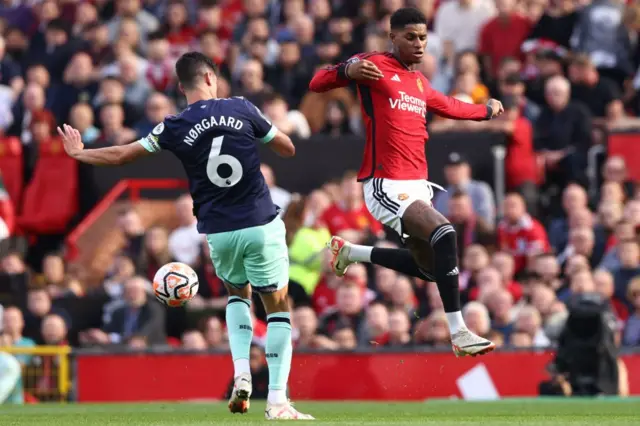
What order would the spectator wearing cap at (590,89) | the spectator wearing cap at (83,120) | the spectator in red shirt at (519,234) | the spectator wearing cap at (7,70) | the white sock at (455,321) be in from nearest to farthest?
1. the white sock at (455,321)
2. the spectator in red shirt at (519,234)
3. the spectator wearing cap at (590,89)
4. the spectator wearing cap at (83,120)
5. the spectator wearing cap at (7,70)

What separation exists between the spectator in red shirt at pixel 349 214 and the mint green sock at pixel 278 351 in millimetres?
6367

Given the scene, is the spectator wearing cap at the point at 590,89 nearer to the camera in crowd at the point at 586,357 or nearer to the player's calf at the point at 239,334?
the camera in crowd at the point at 586,357

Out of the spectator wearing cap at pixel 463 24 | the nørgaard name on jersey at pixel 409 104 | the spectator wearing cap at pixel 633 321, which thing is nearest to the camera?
the nørgaard name on jersey at pixel 409 104

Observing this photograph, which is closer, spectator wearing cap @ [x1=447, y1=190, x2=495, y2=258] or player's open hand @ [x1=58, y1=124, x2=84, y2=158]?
player's open hand @ [x1=58, y1=124, x2=84, y2=158]

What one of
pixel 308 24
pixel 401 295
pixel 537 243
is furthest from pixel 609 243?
pixel 308 24

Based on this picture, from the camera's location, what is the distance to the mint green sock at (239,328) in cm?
1254

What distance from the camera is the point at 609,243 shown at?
18562mm

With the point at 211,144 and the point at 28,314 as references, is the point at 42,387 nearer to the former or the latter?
the point at 28,314

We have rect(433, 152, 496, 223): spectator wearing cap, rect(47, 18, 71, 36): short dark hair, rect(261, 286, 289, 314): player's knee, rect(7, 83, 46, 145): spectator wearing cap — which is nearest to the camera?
rect(261, 286, 289, 314): player's knee

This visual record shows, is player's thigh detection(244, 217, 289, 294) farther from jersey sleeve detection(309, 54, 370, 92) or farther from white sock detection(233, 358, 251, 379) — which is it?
jersey sleeve detection(309, 54, 370, 92)

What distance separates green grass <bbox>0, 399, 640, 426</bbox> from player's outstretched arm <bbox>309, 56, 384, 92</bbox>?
250cm

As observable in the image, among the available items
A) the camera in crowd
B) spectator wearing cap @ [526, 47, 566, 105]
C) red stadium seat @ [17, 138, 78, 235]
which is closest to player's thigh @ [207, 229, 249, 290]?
the camera in crowd

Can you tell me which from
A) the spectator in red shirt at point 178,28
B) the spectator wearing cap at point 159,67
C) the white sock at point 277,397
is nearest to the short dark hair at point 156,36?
the spectator wearing cap at point 159,67

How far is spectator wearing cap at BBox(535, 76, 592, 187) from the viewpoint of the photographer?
19.9 m
